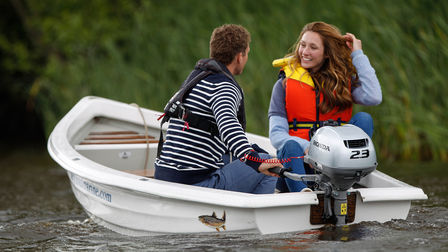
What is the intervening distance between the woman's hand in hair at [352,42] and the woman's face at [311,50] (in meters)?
0.17

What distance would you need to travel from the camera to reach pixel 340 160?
10.6 ft

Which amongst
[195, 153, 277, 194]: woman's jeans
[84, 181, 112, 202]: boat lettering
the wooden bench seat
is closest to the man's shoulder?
[195, 153, 277, 194]: woman's jeans

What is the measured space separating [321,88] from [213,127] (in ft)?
2.32

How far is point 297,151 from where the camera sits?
361cm

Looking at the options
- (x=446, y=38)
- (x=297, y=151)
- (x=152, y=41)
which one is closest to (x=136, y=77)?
(x=152, y=41)

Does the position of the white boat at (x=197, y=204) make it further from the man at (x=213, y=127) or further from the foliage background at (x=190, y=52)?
the foliage background at (x=190, y=52)

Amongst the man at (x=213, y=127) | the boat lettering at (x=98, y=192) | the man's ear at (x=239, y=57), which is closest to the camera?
the man at (x=213, y=127)

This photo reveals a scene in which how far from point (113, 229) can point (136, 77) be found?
409 centimetres

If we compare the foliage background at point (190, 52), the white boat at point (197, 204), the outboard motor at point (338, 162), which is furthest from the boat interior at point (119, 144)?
the outboard motor at point (338, 162)

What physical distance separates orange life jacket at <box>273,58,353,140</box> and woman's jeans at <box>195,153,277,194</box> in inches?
11.5

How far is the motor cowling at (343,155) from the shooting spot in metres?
3.25

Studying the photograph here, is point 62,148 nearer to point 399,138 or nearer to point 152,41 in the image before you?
point 399,138

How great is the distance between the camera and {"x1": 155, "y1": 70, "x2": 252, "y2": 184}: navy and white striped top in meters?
3.37

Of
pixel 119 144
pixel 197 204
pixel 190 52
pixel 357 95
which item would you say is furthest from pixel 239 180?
pixel 190 52
